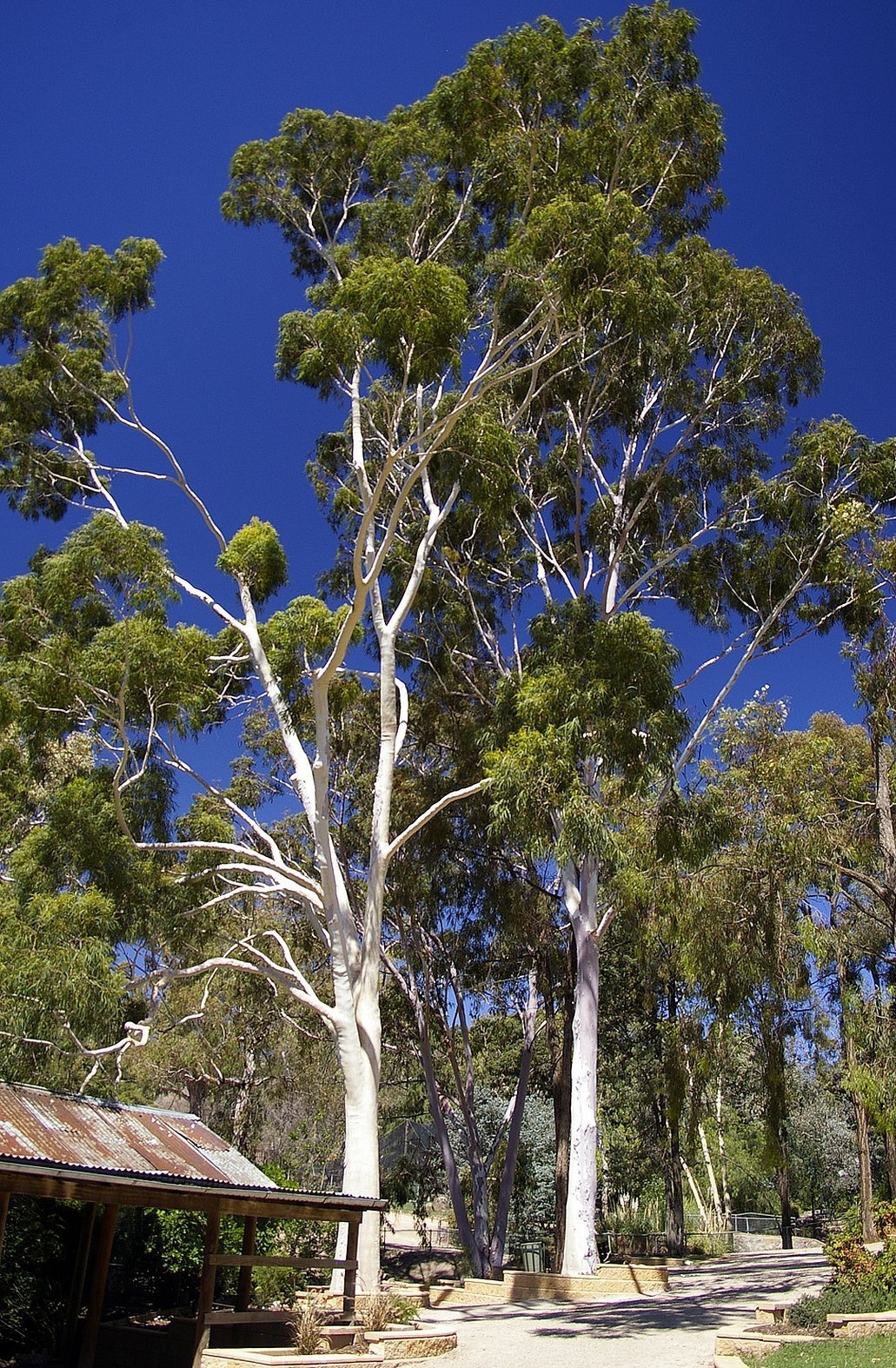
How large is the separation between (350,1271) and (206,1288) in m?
2.22

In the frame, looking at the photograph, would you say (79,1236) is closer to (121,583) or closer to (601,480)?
(121,583)

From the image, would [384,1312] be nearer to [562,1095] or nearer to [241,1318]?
[241,1318]

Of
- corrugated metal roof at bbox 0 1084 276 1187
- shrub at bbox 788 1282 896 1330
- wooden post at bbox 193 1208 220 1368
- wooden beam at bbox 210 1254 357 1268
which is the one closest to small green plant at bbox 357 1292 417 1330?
wooden beam at bbox 210 1254 357 1268

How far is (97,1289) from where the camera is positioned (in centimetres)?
1105

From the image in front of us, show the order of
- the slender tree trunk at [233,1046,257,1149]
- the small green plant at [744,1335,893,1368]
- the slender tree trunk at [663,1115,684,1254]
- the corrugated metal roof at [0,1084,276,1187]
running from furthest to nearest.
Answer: the slender tree trunk at [233,1046,257,1149] → the slender tree trunk at [663,1115,684,1254] → the corrugated metal roof at [0,1084,276,1187] → the small green plant at [744,1335,893,1368]

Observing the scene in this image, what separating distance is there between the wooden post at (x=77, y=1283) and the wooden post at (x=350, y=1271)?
280 centimetres

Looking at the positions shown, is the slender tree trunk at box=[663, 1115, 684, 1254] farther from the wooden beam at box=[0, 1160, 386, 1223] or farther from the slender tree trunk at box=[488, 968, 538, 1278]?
the wooden beam at box=[0, 1160, 386, 1223]

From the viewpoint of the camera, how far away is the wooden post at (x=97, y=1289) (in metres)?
10.8

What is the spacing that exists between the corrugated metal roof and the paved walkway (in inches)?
125

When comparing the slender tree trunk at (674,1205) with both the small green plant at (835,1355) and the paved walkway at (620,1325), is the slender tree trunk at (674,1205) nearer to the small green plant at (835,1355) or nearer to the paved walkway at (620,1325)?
the paved walkway at (620,1325)

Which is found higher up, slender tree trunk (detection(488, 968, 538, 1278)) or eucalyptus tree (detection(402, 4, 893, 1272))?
eucalyptus tree (detection(402, 4, 893, 1272))

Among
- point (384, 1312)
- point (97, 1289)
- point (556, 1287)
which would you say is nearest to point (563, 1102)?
point (556, 1287)

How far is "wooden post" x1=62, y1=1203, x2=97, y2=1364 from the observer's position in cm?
1148

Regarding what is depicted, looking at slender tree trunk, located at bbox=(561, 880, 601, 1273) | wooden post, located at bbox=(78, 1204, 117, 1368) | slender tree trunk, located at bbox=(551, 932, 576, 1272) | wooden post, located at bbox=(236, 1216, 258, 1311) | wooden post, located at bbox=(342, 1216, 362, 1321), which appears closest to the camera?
wooden post, located at bbox=(78, 1204, 117, 1368)
